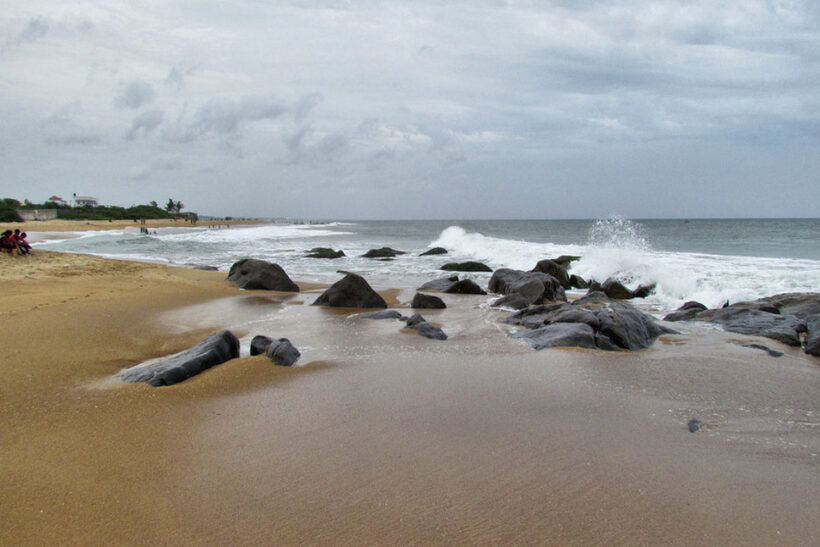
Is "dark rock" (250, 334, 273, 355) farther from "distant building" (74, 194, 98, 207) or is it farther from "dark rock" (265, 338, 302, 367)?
"distant building" (74, 194, 98, 207)

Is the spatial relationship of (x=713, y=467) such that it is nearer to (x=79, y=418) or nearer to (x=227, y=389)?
(x=227, y=389)

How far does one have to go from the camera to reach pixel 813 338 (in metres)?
6.65

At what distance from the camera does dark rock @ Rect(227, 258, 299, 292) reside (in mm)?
12359

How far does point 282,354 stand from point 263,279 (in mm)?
7507

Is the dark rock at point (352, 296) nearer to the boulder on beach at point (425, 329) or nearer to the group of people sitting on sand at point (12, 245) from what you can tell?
the boulder on beach at point (425, 329)

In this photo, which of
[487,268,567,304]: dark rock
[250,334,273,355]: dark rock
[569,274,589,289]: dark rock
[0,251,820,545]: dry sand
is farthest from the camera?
[569,274,589,289]: dark rock

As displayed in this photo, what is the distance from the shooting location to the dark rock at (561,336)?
6.50 m

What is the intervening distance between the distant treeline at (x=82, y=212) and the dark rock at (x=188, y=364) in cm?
6058

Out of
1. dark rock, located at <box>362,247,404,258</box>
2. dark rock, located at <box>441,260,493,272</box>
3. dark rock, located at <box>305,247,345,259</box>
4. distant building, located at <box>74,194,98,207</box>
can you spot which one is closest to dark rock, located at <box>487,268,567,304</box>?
dark rock, located at <box>441,260,493,272</box>

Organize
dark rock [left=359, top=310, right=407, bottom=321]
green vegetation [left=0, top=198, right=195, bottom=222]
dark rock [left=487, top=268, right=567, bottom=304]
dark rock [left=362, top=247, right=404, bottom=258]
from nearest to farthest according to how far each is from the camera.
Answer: dark rock [left=359, top=310, right=407, bottom=321]
dark rock [left=487, top=268, right=567, bottom=304]
dark rock [left=362, top=247, right=404, bottom=258]
green vegetation [left=0, top=198, right=195, bottom=222]

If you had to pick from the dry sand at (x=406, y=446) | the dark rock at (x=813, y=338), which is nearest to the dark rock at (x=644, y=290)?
the dark rock at (x=813, y=338)

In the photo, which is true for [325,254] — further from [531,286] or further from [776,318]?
[776,318]

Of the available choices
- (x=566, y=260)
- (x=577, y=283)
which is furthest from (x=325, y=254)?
(x=577, y=283)

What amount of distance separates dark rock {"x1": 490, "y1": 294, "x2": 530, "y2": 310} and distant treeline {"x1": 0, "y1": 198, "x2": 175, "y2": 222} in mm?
60268
